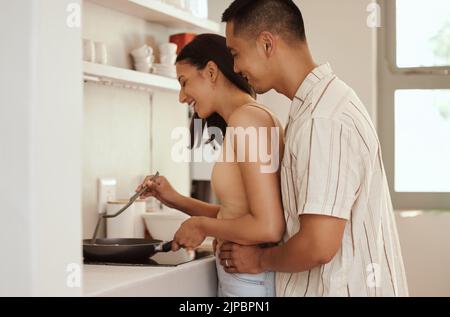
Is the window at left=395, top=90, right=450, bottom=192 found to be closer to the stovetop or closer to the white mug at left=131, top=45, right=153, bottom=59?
the white mug at left=131, top=45, right=153, bottom=59

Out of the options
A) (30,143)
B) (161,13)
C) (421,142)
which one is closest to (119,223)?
(161,13)

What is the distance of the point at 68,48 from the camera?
3.93ft

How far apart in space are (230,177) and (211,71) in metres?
0.32

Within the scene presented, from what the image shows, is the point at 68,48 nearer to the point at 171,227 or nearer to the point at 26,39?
the point at 26,39

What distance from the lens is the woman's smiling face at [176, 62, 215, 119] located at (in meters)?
1.76

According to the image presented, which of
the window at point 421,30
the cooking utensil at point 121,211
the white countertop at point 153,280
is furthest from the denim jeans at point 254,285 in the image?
the window at point 421,30

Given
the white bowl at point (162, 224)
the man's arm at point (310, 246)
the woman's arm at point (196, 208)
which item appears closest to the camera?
the man's arm at point (310, 246)

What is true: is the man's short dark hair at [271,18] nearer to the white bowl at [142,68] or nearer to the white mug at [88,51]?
the white mug at [88,51]

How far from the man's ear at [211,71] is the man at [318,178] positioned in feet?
0.71

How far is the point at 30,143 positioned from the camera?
1.11 metres

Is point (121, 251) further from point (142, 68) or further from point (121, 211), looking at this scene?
point (142, 68)

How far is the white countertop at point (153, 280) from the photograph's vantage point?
1.35 m
